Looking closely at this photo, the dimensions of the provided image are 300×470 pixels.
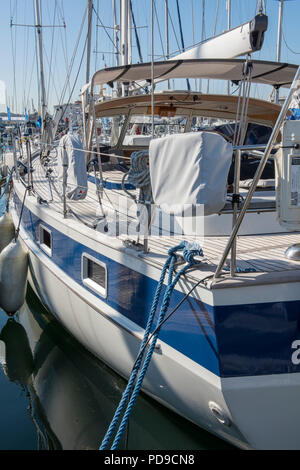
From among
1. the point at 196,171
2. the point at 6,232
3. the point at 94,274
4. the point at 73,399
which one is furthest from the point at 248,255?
the point at 6,232

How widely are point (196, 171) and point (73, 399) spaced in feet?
9.74

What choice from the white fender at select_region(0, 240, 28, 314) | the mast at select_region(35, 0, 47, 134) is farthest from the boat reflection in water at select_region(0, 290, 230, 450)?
the mast at select_region(35, 0, 47, 134)

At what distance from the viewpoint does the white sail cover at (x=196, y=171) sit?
2.93 m

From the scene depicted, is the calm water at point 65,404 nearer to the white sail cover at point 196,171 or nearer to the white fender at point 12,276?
the white fender at point 12,276

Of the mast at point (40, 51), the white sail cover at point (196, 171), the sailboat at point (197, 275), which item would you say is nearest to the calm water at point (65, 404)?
the sailboat at point (197, 275)

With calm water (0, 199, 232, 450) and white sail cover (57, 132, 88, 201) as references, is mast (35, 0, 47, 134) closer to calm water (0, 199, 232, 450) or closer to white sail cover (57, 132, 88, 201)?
white sail cover (57, 132, 88, 201)

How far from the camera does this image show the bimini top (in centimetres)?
507

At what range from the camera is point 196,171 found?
294 centimetres

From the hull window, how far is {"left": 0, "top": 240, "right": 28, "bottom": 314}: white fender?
6.40 feet

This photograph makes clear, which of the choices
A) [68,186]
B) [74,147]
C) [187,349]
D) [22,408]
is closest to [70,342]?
[22,408]

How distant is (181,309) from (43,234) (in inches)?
130

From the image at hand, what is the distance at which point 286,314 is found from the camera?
9.94ft

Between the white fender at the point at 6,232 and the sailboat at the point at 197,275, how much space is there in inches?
135

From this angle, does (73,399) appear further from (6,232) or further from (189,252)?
(6,232)
